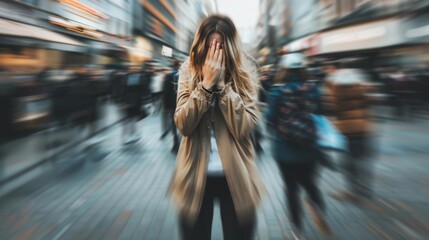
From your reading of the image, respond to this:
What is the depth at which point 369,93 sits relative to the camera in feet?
15.5

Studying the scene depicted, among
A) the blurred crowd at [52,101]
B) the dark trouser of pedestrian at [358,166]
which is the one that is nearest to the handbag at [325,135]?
the dark trouser of pedestrian at [358,166]

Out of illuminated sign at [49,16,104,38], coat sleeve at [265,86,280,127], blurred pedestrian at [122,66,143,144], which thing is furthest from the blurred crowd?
illuminated sign at [49,16,104,38]

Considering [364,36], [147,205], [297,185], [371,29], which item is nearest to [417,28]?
[371,29]

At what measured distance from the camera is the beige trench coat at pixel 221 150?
1.92 metres

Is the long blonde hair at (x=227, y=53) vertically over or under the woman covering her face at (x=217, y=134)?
over

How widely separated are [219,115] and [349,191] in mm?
4026

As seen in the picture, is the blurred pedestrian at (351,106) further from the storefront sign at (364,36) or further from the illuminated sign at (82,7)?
the storefront sign at (364,36)

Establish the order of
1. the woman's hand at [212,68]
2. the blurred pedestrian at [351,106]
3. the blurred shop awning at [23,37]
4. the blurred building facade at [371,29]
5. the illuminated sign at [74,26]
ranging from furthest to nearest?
the blurred building facade at [371,29]
the illuminated sign at [74,26]
the blurred shop awning at [23,37]
the blurred pedestrian at [351,106]
the woman's hand at [212,68]

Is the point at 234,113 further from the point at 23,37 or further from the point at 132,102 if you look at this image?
the point at 23,37

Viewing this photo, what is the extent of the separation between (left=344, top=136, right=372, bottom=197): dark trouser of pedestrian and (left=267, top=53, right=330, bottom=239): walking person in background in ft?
4.03

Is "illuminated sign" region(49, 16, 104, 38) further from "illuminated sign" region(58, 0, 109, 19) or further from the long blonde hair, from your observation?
the long blonde hair

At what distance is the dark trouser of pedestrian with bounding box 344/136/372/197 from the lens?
190 inches

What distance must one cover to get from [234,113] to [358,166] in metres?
3.94

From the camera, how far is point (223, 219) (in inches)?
82.9
